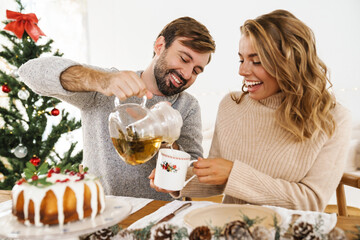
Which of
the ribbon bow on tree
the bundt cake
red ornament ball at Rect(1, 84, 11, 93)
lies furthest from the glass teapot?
red ornament ball at Rect(1, 84, 11, 93)

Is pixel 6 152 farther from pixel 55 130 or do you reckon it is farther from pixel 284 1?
pixel 284 1

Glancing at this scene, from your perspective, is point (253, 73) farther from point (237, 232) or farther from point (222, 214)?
point (237, 232)

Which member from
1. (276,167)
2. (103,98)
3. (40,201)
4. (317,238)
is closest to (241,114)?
(276,167)

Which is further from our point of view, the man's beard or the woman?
the man's beard

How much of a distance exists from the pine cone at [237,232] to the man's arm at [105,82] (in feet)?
1.52

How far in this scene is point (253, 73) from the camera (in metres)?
1.27

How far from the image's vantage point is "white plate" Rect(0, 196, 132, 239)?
25.6 inches

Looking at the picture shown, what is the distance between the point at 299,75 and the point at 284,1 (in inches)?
100

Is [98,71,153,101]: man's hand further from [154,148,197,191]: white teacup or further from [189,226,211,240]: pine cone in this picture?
[189,226,211,240]: pine cone

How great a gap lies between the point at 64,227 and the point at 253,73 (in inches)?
34.6

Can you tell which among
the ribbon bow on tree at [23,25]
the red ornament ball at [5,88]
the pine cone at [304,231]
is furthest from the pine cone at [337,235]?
the red ornament ball at [5,88]

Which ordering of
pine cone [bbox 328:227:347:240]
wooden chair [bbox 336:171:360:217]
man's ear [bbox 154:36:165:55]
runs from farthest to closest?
1. man's ear [bbox 154:36:165:55]
2. wooden chair [bbox 336:171:360:217]
3. pine cone [bbox 328:227:347:240]

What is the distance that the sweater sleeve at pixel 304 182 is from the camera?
1088mm

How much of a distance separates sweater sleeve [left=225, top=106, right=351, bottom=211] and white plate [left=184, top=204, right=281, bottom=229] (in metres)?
0.17
